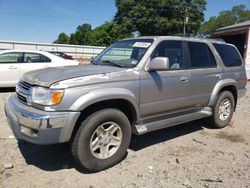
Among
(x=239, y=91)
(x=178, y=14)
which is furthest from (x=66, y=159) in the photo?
(x=178, y=14)

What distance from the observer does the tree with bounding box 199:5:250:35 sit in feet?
248

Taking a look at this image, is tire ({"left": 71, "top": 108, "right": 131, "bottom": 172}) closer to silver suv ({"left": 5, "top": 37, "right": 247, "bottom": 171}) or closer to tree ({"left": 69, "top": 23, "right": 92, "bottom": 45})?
silver suv ({"left": 5, "top": 37, "right": 247, "bottom": 171})

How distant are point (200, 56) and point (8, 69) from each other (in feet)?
21.5

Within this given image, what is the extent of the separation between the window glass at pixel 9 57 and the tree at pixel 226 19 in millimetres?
69946

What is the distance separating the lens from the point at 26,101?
3.75m

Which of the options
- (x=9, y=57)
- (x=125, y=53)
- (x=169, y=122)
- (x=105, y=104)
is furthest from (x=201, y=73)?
(x=9, y=57)

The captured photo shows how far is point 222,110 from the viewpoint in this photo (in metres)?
6.12

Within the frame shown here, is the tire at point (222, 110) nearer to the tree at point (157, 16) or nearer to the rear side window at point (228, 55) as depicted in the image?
the rear side window at point (228, 55)

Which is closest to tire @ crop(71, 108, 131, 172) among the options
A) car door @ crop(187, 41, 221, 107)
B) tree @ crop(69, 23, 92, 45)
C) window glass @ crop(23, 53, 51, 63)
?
car door @ crop(187, 41, 221, 107)

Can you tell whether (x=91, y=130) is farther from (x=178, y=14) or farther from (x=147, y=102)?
(x=178, y=14)

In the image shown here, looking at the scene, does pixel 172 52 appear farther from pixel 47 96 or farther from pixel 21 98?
pixel 21 98

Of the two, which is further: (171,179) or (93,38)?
(93,38)

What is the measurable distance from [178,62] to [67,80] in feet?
7.33

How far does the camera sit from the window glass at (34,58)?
9656 mm
